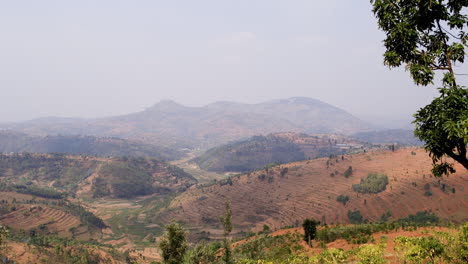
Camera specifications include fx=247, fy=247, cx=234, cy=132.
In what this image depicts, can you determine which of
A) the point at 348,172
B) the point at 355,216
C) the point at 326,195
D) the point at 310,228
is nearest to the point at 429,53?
the point at 310,228

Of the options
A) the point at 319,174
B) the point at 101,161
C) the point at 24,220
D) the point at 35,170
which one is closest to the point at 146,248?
the point at 24,220

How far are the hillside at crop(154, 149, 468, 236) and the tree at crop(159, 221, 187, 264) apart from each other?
248 ft

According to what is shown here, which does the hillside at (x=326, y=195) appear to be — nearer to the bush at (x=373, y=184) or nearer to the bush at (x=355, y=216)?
the bush at (x=355, y=216)

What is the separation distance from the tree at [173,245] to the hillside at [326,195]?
75.6 metres

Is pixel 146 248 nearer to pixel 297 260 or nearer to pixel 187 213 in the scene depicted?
pixel 187 213

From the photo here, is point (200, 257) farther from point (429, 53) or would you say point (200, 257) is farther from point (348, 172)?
point (348, 172)

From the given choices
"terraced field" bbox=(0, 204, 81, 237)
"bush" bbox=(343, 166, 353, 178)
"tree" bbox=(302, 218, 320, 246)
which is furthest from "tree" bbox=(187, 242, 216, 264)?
"bush" bbox=(343, 166, 353, 178)

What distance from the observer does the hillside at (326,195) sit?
255 feet

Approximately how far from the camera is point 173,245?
19219 mm

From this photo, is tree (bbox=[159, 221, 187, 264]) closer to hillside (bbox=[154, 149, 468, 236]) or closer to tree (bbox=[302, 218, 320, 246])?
tree (bbox=[302, 218, 320, 246])

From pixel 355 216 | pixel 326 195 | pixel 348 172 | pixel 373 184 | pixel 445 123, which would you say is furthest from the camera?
pixel 348 172

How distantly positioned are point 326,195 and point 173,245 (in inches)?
3674

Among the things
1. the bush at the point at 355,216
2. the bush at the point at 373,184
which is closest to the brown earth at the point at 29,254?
the bush at the point at 355,216

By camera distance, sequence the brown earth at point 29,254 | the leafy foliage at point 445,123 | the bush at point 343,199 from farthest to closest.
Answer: the bush at point 343,199, the brown earth at point 29,254, the leafy foliage at point 445,123
